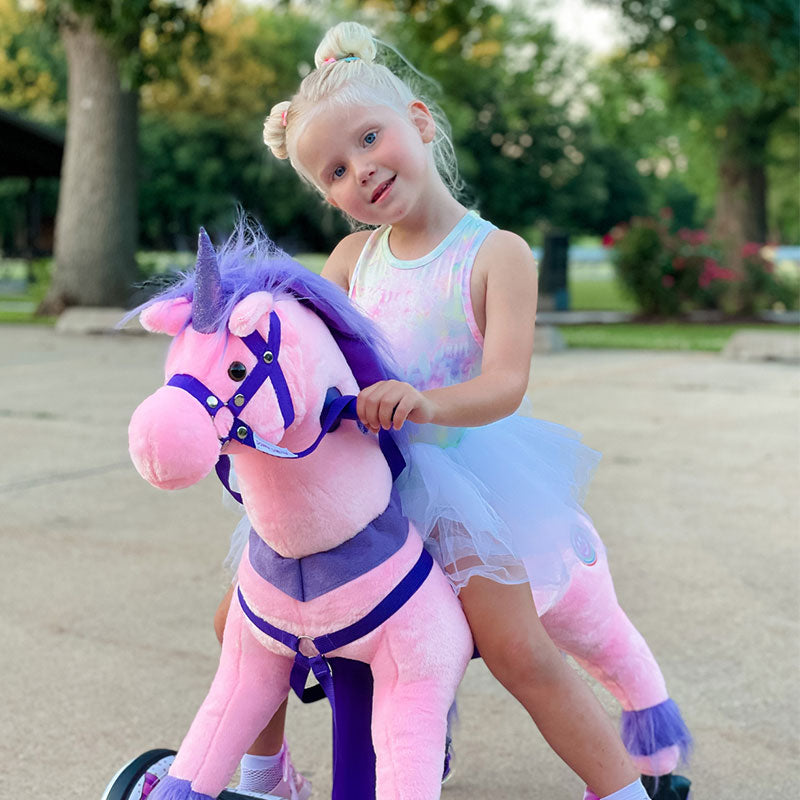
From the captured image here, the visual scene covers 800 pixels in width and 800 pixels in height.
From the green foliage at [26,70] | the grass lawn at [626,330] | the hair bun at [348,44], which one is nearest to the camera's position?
the hair bun at [348,44]

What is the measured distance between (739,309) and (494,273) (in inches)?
676

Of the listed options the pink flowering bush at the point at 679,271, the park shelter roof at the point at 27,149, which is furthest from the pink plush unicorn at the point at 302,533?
the park shelter roof at the point at 27,149

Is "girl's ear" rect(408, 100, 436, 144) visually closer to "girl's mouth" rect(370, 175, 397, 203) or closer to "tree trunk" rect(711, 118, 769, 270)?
"girl's mouth" rect(370, 175, 397, 203)

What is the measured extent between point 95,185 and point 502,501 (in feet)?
44.7

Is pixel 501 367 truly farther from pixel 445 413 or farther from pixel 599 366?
pixel 599 366

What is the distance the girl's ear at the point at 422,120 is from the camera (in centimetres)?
189

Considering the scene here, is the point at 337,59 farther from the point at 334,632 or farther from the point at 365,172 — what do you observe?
the point at 334,632

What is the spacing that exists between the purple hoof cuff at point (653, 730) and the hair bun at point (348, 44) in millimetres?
1372

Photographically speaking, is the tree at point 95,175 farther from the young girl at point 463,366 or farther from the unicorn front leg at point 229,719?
the unicorn front leg at point 229,719

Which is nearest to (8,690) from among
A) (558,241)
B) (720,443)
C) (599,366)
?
(720,443)

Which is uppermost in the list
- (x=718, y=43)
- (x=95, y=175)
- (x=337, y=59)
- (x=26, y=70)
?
(x=26, y=70)

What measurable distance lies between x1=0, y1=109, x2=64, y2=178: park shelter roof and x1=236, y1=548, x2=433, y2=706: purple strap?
17281 millimetres

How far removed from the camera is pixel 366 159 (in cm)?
179

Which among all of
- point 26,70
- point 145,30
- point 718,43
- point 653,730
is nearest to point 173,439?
point 653,730
